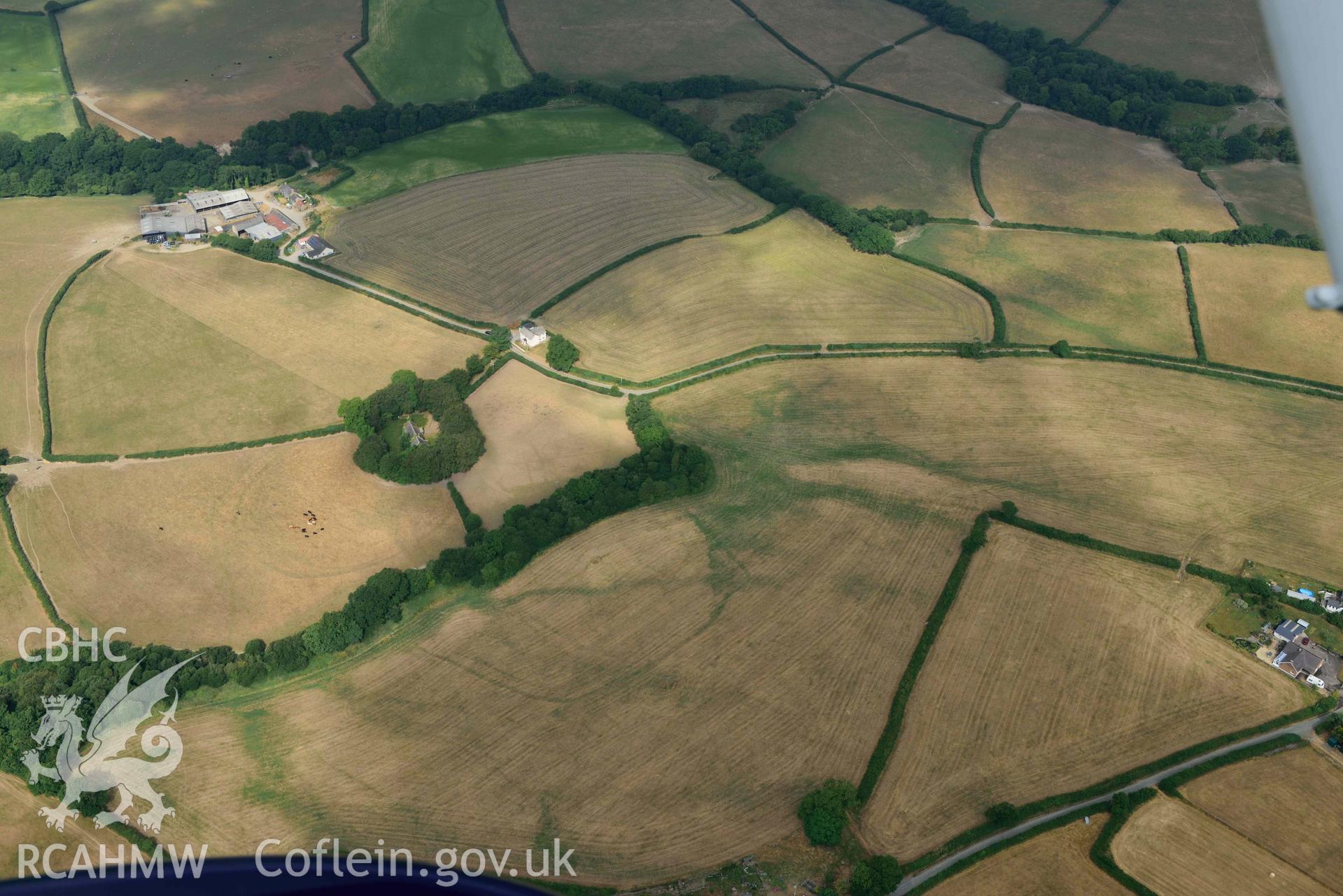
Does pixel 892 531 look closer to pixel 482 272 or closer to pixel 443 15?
pixel 482 272

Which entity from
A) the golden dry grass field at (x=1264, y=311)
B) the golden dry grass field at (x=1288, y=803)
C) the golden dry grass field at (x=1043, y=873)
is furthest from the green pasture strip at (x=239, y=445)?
the golden dry grass field at (x=1264, y=311)

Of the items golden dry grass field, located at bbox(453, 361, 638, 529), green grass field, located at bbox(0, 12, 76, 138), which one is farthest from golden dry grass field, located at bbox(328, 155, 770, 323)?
green grass field, located at bbox(0, 12, 76, 138)

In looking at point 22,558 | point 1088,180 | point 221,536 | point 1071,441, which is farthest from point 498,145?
point 1071,441

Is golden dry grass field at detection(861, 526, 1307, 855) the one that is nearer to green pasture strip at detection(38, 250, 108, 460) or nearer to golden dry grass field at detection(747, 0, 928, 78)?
green pasture strip at detection(38, 250, 108, 460)

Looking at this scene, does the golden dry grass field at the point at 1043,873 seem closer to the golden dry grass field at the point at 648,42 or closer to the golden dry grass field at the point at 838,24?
the golden dry grass field at the point at 648,42

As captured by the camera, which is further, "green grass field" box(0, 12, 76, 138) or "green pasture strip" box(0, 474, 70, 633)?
"green grass field" box(0, 12, 76, 138)
